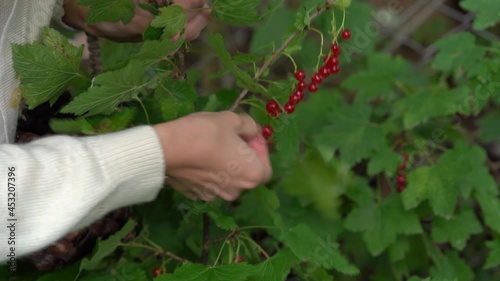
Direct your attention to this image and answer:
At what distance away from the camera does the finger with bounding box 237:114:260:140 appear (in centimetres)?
93

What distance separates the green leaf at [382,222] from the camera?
1.47m

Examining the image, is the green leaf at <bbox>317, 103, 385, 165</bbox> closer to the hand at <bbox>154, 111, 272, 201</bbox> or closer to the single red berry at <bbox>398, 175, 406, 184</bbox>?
the single red berry at <bbox>398, 175, 406, 184</bbox>

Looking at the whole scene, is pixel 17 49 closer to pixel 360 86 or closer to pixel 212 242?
pixel 212 242

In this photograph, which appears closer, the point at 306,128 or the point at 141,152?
the point at 141,152

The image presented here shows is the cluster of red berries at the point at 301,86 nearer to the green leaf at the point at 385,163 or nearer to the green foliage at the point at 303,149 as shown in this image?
the green foliage at the point at 303,149

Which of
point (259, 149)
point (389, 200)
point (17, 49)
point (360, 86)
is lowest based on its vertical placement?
point (389, 200)

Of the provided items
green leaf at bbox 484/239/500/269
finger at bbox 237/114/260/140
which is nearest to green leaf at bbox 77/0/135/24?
finger at bbox 237/114/260/140

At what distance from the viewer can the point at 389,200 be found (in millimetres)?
1511

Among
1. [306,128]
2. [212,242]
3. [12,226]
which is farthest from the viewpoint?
[306,128]

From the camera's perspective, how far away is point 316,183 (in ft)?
4.79

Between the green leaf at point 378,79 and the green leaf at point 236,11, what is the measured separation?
2.54 ft

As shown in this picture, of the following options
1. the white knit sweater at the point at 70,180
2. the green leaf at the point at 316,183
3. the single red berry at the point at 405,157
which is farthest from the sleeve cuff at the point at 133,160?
the single red berry at the point at 405,157

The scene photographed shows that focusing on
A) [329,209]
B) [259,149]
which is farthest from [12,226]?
[329,209]

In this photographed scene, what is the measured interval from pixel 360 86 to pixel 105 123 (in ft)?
2.89
